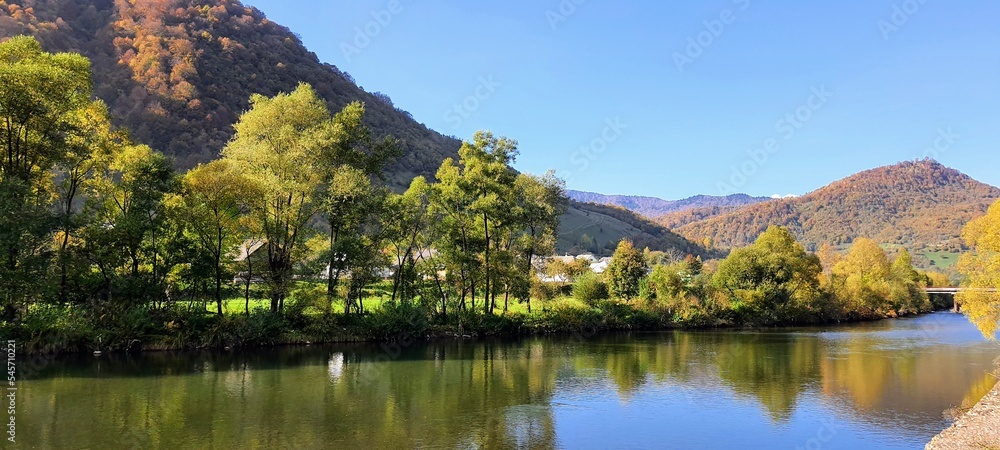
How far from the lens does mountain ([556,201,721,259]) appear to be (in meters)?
119

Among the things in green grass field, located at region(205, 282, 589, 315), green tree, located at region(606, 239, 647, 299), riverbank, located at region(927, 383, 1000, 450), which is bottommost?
riverbank, located at region(927, 383, 1000, 450)

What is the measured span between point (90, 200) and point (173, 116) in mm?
51098

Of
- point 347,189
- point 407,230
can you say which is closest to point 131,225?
point 347,189

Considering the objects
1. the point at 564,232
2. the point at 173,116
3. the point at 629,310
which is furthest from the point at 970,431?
the point at 564,232

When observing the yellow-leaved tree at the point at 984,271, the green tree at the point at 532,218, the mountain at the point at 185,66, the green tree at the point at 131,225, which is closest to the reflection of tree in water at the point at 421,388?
the yellow-leaved tree at the point at 984,271

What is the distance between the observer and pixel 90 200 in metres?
24.9

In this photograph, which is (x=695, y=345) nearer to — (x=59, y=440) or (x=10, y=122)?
(x=59, y=440)

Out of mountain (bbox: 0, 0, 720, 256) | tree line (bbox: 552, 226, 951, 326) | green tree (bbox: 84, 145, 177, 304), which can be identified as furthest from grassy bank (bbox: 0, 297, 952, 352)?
mountain (bbox: 0, 0, 720, 256)

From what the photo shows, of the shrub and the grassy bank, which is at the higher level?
the shrub

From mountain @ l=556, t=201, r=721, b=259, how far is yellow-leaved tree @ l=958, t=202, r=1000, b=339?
270 feet

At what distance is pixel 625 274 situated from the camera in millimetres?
44438

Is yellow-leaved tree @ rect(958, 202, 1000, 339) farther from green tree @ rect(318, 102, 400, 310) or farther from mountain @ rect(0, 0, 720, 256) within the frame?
mountain @ rect(0, 0, 720, 256)

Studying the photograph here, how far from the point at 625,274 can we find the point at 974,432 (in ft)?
104

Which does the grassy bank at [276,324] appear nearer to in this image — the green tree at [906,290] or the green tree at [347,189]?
the green tree at [347,189]
